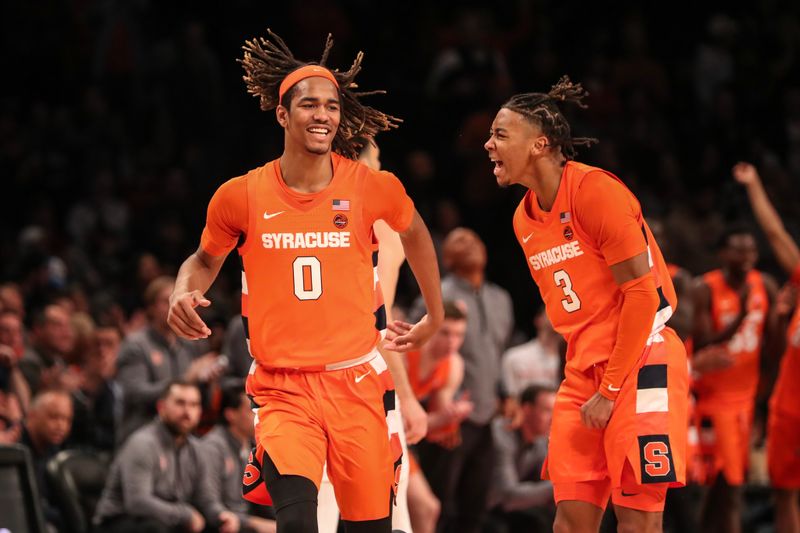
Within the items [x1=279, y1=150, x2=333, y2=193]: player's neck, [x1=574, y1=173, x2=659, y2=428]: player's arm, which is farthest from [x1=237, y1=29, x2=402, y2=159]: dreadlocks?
[x1=574, y1=173, x2=659, y2=428]: player's arm

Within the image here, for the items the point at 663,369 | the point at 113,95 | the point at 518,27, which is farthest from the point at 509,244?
the point at 663,369

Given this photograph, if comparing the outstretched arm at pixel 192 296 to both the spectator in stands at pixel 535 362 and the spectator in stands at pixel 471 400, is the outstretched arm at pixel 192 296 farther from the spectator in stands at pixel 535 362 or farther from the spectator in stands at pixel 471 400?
the spectator in stands at pixel 535 362

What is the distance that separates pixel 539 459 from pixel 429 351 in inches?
58.0

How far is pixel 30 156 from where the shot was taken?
534 inches

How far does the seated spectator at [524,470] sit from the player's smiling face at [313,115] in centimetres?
414

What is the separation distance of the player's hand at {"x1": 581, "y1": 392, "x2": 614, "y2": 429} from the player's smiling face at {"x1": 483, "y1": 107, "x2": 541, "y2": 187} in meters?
0.94

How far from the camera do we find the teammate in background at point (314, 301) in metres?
4.82

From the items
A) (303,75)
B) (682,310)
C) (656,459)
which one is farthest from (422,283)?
(682,310)

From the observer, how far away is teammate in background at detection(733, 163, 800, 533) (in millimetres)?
8102

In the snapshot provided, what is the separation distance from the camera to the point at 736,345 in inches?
347

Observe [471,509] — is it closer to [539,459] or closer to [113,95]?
[539,459]

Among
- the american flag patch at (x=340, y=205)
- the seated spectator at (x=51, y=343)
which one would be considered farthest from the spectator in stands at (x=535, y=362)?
the american flag patch at (x=340, y=205)

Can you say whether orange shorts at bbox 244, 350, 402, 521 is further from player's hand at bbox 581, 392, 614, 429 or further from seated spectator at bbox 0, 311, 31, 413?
seated spectator at bbox 0, 311, 31, 413

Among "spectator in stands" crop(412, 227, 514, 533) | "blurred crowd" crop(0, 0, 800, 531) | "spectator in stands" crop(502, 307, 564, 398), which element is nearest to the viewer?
"spectator in stands" crop(412, 227, 514, 533)
